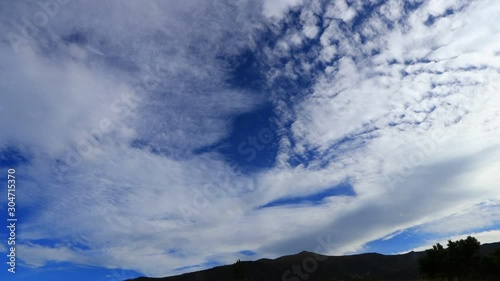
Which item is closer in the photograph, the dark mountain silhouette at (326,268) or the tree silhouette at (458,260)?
the tree silhouette at (458,260)

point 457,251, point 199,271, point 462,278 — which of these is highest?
point 199,271

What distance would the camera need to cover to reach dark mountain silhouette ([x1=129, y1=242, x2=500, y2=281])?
152 meters

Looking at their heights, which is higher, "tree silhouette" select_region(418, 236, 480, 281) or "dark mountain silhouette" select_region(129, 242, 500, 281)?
"dark mountain silhouette" select_region(129, 242, 500, 281)

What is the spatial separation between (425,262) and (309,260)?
402ft

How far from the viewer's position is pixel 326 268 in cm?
15788

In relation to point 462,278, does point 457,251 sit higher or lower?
higher

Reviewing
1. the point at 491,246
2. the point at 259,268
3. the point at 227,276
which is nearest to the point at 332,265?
the point at 259,268

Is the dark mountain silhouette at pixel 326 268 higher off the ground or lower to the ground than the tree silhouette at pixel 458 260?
higher

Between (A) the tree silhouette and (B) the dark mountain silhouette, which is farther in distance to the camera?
(B) the dark mountain silhouette

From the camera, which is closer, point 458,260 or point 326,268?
point 458,260

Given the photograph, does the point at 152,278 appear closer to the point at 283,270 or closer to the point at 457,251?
the point at 283,270

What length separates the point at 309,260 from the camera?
610ft

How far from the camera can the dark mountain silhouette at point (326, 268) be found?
5994 inches

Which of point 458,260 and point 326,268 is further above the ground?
point 326,268
